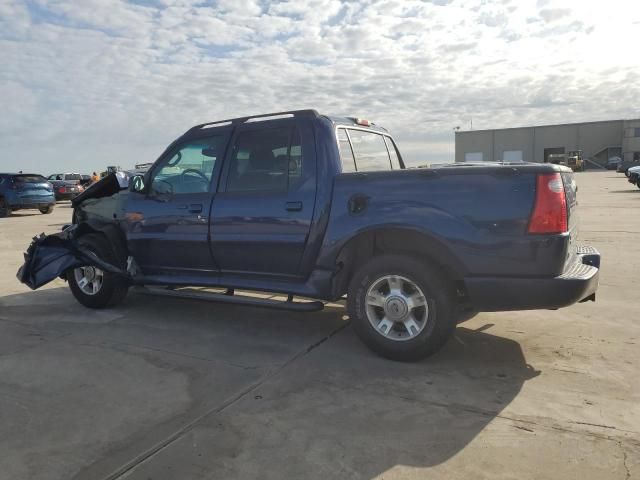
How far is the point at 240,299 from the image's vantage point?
16.0ft

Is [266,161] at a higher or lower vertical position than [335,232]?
higher

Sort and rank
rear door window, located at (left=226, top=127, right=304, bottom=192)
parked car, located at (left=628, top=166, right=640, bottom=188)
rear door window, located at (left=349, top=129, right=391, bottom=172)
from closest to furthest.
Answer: rear door window, located at (left=226, top=127, right=304, bottom=192)
rear door window, located at (left=349, top=129, right=391, bottom=172)
parked car, located at (left=628, top=166, right=640, bottom=188)

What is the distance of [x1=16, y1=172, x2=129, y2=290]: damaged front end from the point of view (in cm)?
588

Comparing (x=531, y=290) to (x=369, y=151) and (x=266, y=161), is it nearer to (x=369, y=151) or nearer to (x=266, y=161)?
(x=369, y=151)

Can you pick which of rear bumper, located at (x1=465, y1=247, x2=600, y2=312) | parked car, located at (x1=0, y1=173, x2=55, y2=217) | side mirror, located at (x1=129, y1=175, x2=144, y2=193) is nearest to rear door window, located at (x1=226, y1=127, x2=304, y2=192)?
side mirror, located at (x1=129, y1=175, x2=144, y2=193)

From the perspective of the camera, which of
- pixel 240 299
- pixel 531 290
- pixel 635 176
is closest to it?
pixel 531 290

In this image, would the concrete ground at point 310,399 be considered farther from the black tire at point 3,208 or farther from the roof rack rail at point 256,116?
the black tire at point 3,208

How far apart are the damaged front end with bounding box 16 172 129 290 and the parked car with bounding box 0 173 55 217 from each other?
14.9 m

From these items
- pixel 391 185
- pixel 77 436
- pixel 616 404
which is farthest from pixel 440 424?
pixel 77 436

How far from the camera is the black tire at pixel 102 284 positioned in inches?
229

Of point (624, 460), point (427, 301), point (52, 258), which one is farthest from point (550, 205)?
point (52, 258)

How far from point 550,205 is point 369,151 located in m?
2.14

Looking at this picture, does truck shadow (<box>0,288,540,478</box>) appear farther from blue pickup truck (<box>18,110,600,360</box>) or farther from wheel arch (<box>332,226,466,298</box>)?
wheel arch (<box>332,226,466,298</box>)

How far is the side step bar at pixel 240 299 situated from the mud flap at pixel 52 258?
2.30 feet
